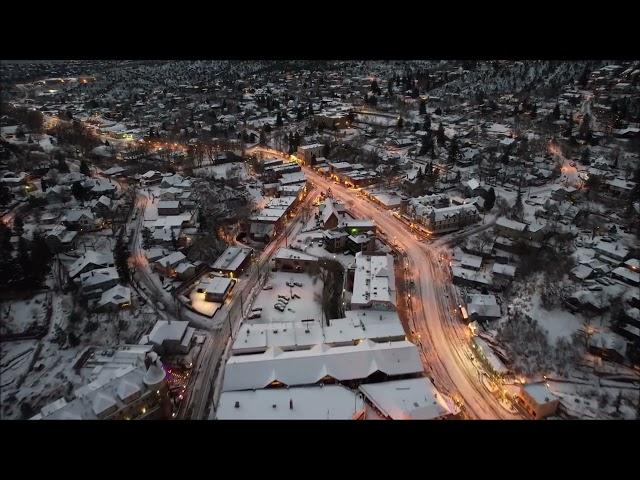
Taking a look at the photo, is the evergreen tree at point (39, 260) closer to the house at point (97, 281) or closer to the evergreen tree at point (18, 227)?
the evergreen tree at point (18, 227)

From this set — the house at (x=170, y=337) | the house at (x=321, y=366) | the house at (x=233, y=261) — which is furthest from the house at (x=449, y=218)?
the house at (x=170, y=337)

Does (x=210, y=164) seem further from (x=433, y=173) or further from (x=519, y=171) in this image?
(x=519, y=171)

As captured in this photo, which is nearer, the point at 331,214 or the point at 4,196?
the point at 331,214

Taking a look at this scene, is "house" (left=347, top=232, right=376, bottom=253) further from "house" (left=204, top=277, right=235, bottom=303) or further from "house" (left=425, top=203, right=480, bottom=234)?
"house" (left=204, top=277, right=235, bottom=303)

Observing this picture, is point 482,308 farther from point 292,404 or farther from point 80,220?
point 80,220

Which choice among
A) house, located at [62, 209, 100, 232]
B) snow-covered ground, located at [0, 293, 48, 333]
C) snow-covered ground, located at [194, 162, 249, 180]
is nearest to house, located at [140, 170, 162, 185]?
snow-covered ground, located at [194, 162, 249, 180]

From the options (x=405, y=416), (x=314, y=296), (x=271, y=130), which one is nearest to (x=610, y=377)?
(x=405, y=416)

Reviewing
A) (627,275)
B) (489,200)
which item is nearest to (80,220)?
(489,200)
